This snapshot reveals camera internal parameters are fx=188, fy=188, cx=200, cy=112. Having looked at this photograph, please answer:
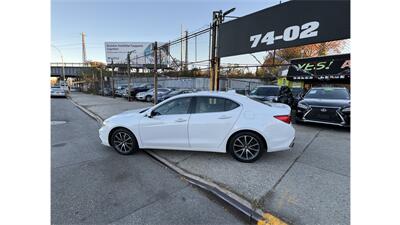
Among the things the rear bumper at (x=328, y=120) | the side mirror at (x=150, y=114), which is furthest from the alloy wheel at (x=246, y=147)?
the rear bumper at (x=328, y=120)

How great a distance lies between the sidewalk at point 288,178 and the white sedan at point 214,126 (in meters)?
0.29

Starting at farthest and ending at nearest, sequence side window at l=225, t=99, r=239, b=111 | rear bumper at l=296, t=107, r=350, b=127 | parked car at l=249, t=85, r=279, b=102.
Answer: parked car at l=249, t=85, r=279, b=102 < rear bumper at l=296, t=107, r=350, b=127 < side window at l=225, t=99, r=239, b=111

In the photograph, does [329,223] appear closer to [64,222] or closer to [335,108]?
[64,222]

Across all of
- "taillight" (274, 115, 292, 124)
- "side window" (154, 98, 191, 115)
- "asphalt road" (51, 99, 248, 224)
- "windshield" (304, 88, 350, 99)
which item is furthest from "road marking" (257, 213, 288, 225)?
"windshield" (304, 88, 350, 99)

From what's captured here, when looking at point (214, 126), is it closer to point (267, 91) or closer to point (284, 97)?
point (267, 91)

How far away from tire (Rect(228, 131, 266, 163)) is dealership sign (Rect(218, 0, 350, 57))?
128 inches

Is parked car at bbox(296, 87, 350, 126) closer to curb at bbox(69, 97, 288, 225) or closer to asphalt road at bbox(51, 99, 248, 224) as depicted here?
curb at bbox(69, 97, 288, 225)

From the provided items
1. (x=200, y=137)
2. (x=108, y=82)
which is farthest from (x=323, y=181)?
(x=108, y=82)

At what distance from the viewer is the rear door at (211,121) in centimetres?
366

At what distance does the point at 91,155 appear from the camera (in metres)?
4.25

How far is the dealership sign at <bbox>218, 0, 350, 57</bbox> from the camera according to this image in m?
4.43

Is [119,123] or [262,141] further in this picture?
[119,123]

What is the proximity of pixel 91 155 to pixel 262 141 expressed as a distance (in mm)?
3729

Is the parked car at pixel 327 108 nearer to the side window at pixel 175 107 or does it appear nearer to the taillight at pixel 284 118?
the taillight at pixel 284 118
